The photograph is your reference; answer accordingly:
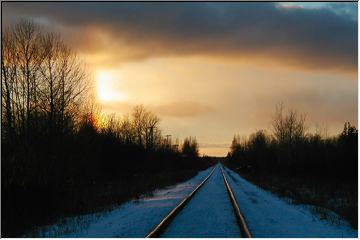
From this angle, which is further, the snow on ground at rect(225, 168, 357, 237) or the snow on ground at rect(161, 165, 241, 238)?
the snow on ground at rect(225, 168, 357, 237)

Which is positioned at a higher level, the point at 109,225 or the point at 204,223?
the point at 204,223

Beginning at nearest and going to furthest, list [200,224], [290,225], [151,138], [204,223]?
1. [200,224]
2. [204,223]
3. [290,225]
4. [151,138]

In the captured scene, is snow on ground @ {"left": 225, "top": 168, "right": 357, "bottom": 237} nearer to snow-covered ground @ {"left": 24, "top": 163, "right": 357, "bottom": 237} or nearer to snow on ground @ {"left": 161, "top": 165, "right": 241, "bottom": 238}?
snow-covered ground @ {"left": 24, "top": 163, "right": 357, "bottom": 237}

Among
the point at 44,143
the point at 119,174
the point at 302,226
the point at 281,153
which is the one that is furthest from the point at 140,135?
the point at 302,226

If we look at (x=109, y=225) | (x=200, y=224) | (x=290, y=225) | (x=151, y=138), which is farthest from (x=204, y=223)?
(x=151, y=138)

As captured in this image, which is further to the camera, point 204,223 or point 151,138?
point 151,138

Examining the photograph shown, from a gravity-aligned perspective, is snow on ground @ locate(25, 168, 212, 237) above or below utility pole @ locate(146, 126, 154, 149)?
below

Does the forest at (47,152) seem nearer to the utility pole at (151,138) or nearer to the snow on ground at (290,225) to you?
the snow on ground at (290,225)

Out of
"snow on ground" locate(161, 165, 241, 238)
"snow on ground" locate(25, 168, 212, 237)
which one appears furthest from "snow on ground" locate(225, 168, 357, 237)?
"snow on ground" locate(25, 168, 212, 237)

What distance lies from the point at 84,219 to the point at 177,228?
4.54 metres

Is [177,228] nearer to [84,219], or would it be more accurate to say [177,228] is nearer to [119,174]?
[84,219]

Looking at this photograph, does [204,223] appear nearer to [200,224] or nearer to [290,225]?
[200,224]

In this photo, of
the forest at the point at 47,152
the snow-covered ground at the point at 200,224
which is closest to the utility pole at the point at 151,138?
the forest at the point at 47,152

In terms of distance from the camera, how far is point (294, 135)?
245 feet
